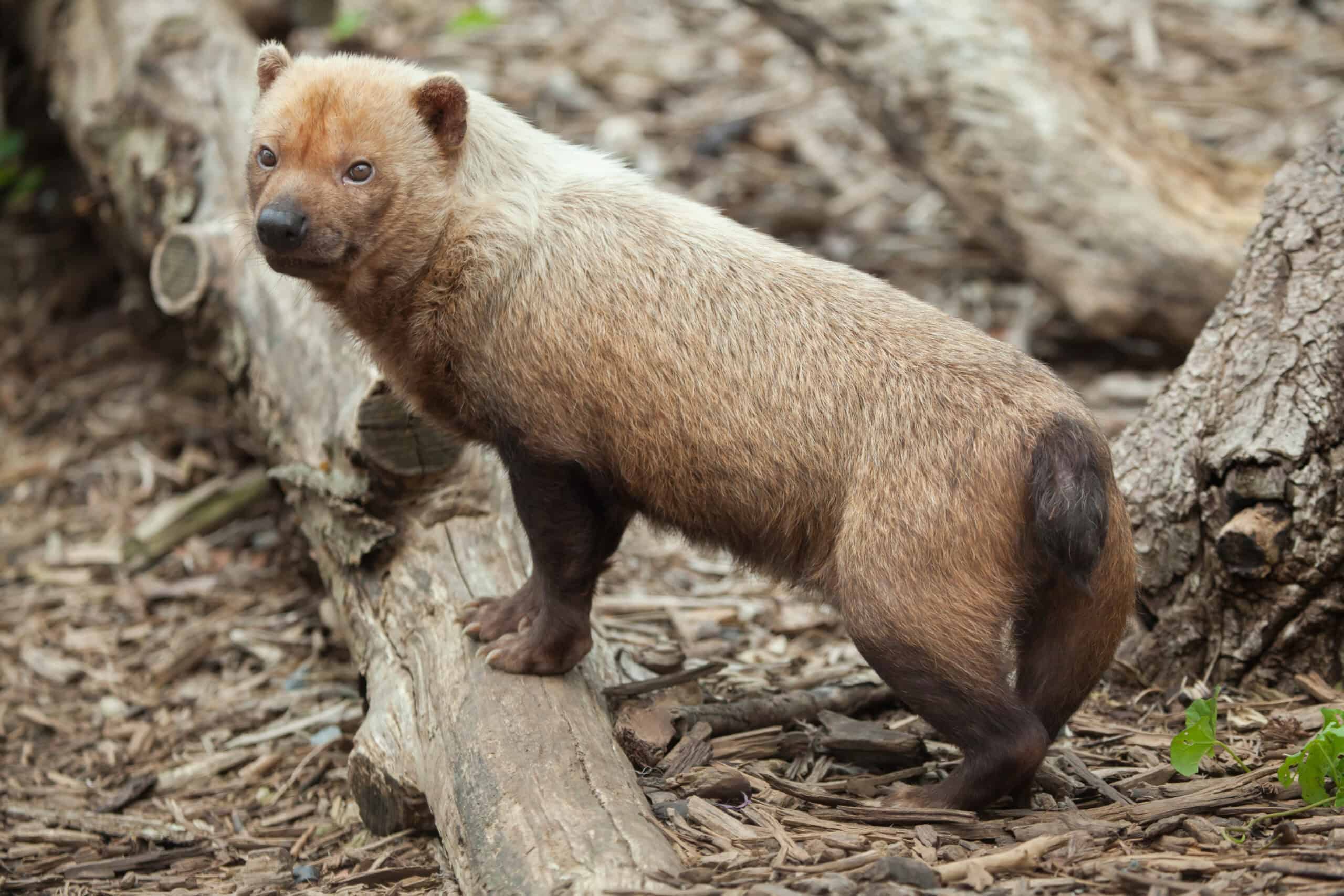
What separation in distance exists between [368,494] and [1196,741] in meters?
3.39

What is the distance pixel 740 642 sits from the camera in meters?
6.42

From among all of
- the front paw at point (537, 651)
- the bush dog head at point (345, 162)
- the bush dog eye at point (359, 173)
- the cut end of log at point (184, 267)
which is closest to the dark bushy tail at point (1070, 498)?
the front paw at point (537, 651)

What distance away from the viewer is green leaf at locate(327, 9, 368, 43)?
9875 mm

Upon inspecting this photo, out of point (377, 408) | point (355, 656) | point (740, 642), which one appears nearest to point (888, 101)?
point (740, 642)

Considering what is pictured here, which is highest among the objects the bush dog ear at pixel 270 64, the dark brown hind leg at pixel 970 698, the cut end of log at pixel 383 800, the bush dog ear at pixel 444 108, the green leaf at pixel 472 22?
the bush dog ear at pixel 444 108

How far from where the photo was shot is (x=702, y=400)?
15.1 feet

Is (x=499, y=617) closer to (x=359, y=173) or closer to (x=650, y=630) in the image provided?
(x=650, y=630)

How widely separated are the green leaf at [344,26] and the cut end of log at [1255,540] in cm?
751

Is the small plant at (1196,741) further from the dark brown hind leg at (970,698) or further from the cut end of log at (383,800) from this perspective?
the cut end of log at (383,800)

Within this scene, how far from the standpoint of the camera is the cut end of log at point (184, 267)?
22.3 feet

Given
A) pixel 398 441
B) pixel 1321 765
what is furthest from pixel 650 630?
pixel 1321 765

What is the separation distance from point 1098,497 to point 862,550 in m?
0.76

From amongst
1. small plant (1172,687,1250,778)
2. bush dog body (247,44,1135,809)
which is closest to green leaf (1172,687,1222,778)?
small plant (1172,687,1250,778)

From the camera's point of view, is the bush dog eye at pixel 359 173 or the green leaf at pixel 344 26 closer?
the bush dog eye at pixel 359 173
